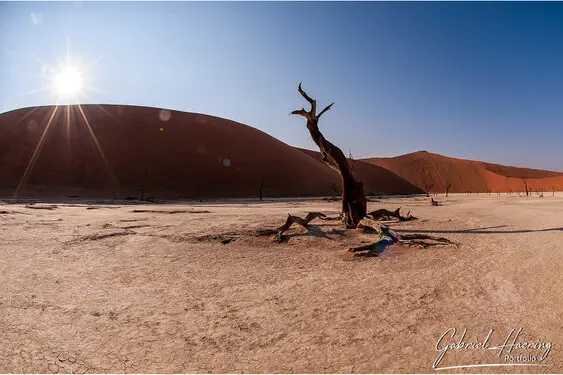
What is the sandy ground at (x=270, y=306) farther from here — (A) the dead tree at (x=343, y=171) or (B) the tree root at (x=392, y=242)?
(A) the dead tree at (x=343, y=171)

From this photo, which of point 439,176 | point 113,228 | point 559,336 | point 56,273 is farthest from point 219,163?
point 439,176

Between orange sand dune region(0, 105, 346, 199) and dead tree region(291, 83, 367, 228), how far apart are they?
34405 mm

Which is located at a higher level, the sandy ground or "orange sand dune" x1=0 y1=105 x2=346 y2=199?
"orange sand dune" x1=0 y1=105 x2=346 y2=199

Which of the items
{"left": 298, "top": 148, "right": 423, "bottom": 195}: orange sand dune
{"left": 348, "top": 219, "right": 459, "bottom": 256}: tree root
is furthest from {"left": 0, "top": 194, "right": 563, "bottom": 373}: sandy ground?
{"left": 298, "top": 148, "right": 423, "bottom": 195}: orange sand dune

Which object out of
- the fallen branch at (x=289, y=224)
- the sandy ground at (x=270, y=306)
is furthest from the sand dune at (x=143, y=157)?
the sandy ground at (x=270, y=306)

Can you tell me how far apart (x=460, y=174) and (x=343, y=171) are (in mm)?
98030

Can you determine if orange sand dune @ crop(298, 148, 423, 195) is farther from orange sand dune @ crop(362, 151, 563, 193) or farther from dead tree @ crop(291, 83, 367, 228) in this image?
dead tree @ crop(291, 83, 367, 228)

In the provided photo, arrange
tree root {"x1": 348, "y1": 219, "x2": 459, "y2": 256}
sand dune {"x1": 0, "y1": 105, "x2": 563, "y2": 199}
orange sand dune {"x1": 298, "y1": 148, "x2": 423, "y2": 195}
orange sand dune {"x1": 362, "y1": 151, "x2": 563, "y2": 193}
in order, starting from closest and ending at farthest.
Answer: tree root {"x1": 348, "y1": 219, "x2": 459, "y2": 256}, sand dune {"x1": 0, "y1": 105, "x2": 563, "y2": 199}, orange sand dune {"x1": 298, "y1": 148, "x2": 423, "y2": 195}, orange sand dune {"x1": 362, "y1": 151, "x2": 563, "y2": 193}

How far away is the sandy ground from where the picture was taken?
265 centimetres

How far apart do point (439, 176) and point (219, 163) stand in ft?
227

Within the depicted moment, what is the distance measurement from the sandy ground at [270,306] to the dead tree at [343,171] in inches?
134

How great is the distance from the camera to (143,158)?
48.5 meters

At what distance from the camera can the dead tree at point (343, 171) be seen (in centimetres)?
1004

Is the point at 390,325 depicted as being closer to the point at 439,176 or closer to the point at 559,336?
the point at 559,336
